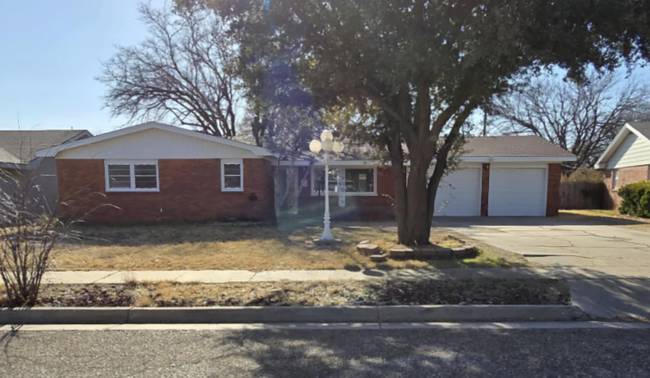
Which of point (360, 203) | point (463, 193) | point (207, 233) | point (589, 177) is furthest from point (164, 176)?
point (589, 177)

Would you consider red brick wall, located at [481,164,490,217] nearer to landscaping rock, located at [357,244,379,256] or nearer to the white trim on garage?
Answer: the white trim on garage

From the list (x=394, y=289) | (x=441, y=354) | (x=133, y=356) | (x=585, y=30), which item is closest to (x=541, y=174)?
(x=585, y=30)

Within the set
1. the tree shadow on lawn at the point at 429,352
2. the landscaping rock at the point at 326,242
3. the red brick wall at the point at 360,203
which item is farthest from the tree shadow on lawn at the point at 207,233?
the tree shadow on lawn at the point at 429,352

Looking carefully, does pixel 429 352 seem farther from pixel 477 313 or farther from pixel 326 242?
pixel 326 242

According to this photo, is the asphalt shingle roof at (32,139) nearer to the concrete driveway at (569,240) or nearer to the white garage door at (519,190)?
the concrete driveway at (569,240)

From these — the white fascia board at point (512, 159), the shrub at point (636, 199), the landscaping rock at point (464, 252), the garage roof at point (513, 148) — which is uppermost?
the garage roof at point (513, 148)

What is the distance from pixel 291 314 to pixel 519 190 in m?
15.7

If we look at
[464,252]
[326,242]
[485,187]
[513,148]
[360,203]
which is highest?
[513,148]

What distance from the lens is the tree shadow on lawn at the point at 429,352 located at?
3.75 metres

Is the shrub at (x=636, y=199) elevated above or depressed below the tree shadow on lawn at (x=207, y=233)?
above

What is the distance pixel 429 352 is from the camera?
4156 mm

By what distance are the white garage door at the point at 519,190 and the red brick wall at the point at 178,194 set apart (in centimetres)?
1060

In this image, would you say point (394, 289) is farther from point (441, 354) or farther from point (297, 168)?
point (297, 168)

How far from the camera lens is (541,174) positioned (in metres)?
17.7
